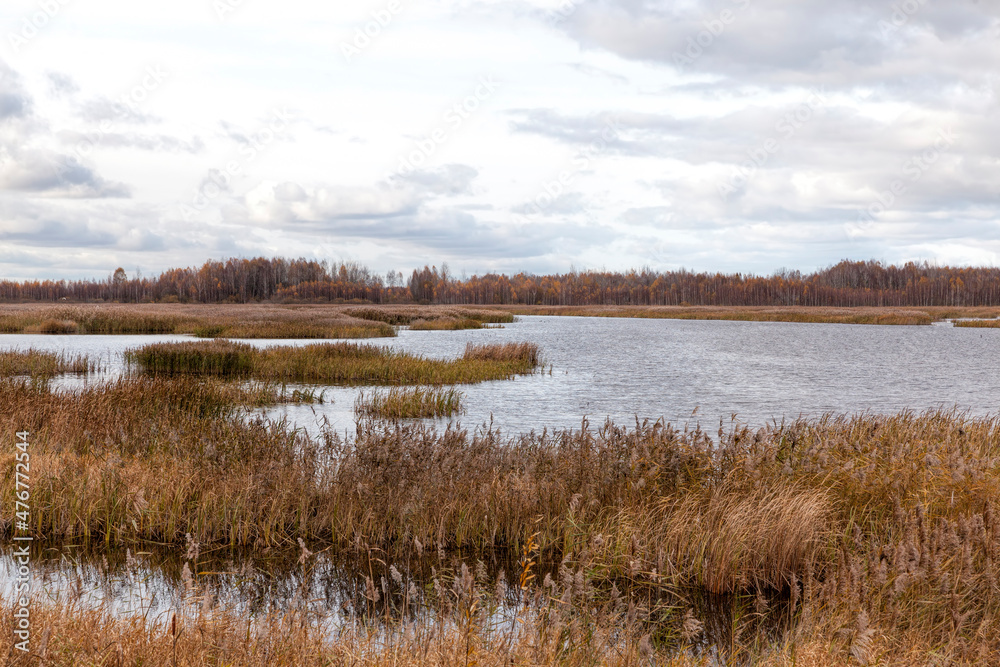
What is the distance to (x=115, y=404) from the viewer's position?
15883mm

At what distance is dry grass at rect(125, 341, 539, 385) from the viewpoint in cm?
2717

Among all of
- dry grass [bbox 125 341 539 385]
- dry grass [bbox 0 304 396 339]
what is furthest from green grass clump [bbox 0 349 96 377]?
dry grass [bbox 0 304 396 339]

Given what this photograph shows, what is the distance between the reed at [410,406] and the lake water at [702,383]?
2.10ft

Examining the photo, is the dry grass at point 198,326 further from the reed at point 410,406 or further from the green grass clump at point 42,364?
the reed at point 410,406

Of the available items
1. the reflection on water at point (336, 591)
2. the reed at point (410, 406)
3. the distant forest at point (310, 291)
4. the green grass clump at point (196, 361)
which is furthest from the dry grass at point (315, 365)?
the distant forest at point (310, 291)

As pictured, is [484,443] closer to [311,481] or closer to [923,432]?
[311,481]

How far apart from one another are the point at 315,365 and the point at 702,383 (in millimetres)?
16510

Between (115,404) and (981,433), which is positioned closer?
(981,433)

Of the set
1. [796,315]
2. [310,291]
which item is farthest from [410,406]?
[310,291]

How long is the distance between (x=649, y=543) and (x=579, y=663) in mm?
3278

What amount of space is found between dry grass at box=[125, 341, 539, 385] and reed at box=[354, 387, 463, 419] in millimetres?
5584

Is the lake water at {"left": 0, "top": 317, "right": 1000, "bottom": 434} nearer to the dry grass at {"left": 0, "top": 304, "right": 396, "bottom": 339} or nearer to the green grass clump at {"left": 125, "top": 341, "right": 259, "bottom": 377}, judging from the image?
the green grass clump at {"left": 125, "top": 341, "right": 259, "bottom": 377}

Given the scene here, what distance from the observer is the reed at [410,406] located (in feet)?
63.7

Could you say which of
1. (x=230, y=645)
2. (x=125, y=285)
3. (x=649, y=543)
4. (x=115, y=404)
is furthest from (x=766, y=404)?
(x=125, y=285)
